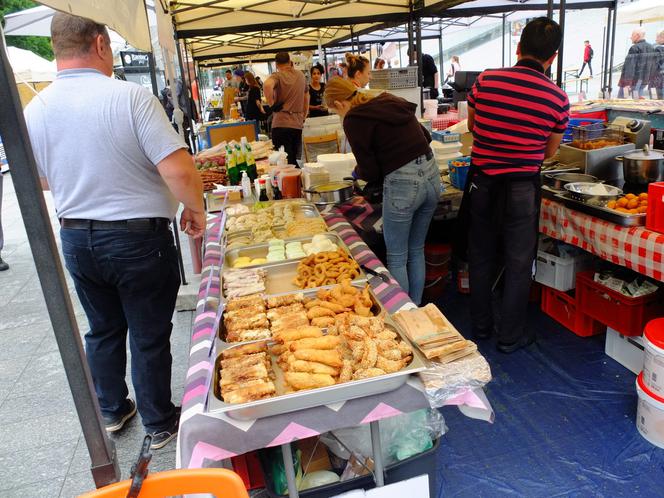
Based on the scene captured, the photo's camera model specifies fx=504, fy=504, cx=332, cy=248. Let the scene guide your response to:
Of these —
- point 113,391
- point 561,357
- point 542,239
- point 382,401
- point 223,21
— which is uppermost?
point 223,21

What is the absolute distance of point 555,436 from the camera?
274 cm

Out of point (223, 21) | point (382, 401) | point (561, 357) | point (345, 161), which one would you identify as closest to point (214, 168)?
point (345, 161)

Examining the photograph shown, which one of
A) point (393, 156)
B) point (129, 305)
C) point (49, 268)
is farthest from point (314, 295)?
point (393, 156)

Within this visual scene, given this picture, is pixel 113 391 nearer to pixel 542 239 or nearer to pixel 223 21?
pixel 542 239

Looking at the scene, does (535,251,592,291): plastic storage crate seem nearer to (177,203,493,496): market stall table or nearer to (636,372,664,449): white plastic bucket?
(636,372,664,449): white plastic bucket

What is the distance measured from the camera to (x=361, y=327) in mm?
1841

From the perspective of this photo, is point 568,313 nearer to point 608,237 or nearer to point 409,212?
point 608,237

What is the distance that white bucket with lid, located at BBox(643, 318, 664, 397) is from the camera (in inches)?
97.7

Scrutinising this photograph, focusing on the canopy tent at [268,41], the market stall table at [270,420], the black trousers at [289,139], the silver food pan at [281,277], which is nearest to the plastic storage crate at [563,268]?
the silver food pan at [281,277]

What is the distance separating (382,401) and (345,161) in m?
3.00

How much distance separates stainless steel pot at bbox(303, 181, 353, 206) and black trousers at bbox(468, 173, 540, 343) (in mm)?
935

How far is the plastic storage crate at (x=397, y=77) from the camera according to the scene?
5.71 m

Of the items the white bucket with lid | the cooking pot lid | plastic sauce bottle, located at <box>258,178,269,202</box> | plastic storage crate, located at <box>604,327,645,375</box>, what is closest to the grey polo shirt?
plastic sauce bottle, located at <box>258,178,269,202</box>

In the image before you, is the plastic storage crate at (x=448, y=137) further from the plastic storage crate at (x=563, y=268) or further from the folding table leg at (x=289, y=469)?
the folding table leg at (x=289, y=469)
